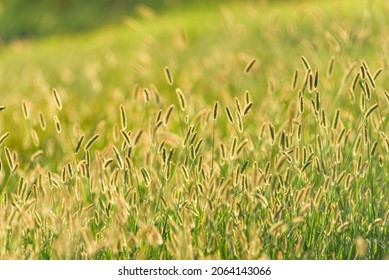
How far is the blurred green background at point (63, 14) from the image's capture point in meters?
15.2

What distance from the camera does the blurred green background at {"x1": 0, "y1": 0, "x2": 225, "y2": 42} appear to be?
15156 millimetres

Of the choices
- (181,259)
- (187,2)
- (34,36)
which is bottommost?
(34,36)

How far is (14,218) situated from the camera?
10.3 feet

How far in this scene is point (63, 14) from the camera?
1574 centimetres

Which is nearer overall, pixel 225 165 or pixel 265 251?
pixel 265 251

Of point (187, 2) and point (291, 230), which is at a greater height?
point (291, 230)

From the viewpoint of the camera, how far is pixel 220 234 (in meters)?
3.24

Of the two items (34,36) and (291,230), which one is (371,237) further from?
(34,36)
